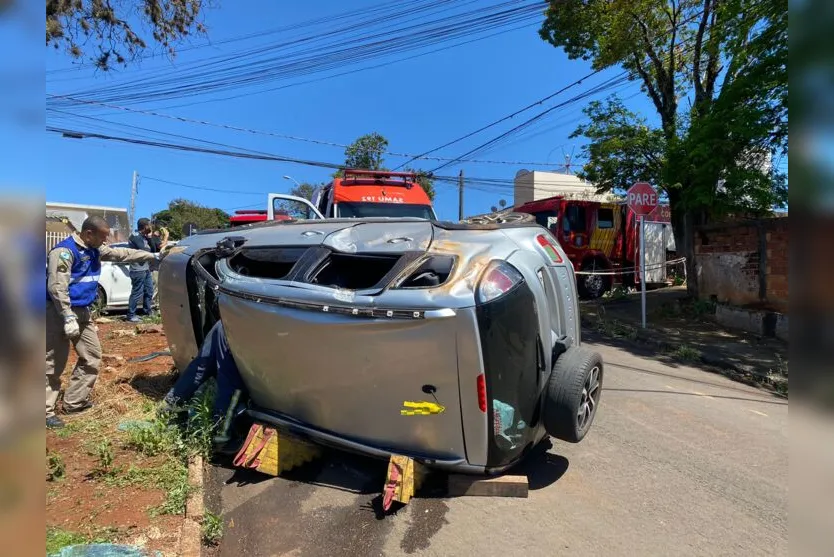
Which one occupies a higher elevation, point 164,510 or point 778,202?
point 778,202

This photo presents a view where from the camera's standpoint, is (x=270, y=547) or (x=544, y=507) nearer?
(x=270, y=547)

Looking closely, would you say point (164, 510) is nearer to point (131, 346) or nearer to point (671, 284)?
point (131, 346)

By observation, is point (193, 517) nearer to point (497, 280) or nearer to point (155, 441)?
point (155, 441)

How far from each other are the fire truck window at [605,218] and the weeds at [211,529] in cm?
1353

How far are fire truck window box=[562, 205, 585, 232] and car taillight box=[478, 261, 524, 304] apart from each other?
11477 millimetres

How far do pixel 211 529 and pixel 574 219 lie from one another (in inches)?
509

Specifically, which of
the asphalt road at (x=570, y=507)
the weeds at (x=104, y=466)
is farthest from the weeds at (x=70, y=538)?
the weeds at (x=104, y=466)

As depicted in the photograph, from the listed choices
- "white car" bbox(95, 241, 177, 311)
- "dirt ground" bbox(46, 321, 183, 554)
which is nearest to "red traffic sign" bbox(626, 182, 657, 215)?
"dirt ground" bbox(46, 321, 183, 554)

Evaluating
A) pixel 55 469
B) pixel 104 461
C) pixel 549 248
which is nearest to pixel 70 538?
pixel 104 461

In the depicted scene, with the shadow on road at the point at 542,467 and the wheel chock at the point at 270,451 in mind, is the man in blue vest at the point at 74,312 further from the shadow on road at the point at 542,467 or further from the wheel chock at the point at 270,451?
the shadow on road at the point at 542,467

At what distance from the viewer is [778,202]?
8.35 m

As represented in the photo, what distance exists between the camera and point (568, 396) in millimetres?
3145
